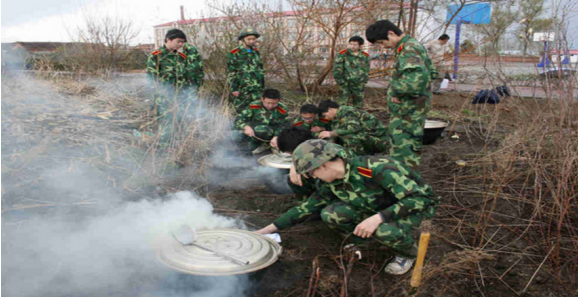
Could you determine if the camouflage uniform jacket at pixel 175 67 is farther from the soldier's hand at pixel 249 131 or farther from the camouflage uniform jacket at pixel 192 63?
the soldier's hand at pixel 249 131

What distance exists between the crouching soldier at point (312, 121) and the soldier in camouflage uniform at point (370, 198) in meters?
2.72

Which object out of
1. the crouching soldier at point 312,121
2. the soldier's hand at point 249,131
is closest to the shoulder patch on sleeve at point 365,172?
the crouching soldier at point 312,121

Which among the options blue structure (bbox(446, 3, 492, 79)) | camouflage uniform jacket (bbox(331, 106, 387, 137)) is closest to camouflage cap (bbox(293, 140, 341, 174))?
camouflage uniform jacket (bbox(331, 106, 387, 137))

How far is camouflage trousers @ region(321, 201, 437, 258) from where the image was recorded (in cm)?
290

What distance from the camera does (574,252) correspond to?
3279 millimetres

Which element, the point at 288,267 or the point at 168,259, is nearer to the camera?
the point at 168,259

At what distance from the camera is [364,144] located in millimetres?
5891

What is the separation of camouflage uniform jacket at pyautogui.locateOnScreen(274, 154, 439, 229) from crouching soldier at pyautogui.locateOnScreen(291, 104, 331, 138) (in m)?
2.70

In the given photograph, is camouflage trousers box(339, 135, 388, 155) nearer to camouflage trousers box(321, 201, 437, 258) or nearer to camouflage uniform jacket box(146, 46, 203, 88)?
camouflage trousers box(321, 201, 437, 258)

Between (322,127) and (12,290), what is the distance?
4.41m

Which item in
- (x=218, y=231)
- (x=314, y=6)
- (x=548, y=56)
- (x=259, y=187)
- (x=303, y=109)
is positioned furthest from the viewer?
(x=314, y=6)

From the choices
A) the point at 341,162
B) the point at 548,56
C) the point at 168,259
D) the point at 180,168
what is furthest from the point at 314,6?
the point at 168,259

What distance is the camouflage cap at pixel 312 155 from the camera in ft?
9.43

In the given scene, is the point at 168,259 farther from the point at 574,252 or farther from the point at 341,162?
the point at 574,252
